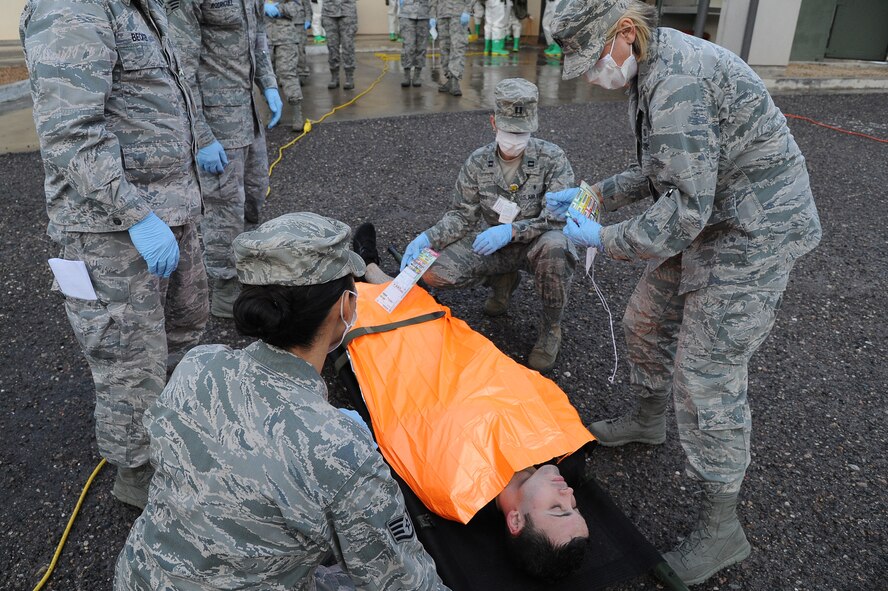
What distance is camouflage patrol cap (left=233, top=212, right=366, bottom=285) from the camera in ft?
4.28

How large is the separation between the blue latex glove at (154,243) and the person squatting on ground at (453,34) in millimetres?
7269

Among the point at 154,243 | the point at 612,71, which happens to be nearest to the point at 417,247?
the point at 154,243

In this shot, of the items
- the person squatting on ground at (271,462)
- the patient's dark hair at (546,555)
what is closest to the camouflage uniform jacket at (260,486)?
the person squatting on ground at (271,462)

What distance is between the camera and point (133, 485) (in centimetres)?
235

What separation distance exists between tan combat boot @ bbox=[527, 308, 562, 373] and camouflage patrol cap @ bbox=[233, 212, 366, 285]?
204 cm

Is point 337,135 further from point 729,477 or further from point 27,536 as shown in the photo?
point 729,477

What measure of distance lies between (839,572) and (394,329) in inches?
79.1

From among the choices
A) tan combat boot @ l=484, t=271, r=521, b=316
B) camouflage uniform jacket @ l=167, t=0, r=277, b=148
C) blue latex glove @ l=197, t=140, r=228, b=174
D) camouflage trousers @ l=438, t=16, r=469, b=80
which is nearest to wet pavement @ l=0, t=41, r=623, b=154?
camouflage trousers @ l=438, t=16, r=469, b=80

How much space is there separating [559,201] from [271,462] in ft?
7.07

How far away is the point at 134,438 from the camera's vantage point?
227 centimetres

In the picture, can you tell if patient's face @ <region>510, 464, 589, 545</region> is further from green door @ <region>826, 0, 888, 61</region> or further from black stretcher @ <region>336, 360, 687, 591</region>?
green door @ <region>826, 0, 888, 61</region>

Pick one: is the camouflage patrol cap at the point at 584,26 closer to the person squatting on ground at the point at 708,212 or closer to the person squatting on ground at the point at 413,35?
the person squatting on ground at the point at 708,212

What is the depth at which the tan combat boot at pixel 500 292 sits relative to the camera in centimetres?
368

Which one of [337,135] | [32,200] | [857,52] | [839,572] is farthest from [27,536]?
[857,52]
